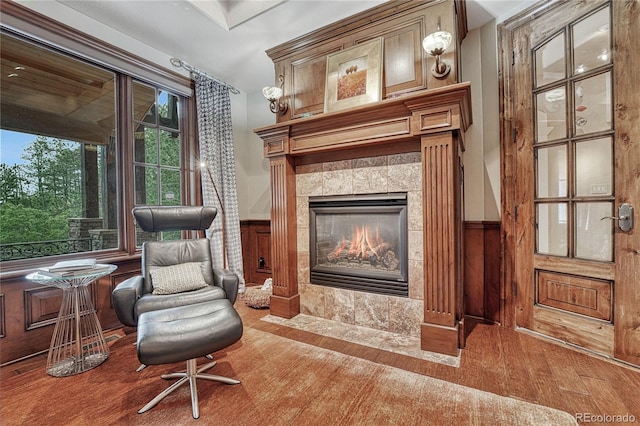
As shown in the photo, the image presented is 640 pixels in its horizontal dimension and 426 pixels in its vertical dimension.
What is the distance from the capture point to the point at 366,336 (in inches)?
97.7

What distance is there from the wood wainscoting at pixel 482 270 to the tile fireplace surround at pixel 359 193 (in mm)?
753

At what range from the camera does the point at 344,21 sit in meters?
2.65

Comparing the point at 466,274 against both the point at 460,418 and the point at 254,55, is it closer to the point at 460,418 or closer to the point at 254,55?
the point at 460,418

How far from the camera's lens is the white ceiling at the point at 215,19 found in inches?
97.0

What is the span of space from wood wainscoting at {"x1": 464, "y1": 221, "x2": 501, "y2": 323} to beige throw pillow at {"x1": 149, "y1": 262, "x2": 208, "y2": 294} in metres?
2.45

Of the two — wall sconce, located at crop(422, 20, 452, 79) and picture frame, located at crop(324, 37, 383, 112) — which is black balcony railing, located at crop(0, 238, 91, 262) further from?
wall sconce, located at crop(422, 20, 452, 79)

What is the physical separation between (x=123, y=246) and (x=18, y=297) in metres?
0.83

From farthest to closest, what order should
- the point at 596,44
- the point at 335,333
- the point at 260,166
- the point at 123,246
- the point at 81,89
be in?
the point at 260,166 < the point at 123,246 < the point at 81,89 < the point at 335,333 < the point at 596,44

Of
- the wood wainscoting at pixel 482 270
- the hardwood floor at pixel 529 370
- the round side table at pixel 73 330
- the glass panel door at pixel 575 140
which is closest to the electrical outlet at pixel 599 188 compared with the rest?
the glass panel door at pixel 575 140

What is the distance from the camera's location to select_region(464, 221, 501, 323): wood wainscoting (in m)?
2.71

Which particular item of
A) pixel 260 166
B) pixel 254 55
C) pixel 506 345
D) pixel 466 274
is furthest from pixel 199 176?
pixel 506 345

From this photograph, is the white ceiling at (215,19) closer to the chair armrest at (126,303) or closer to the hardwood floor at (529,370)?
the chair armrest at (126,303)
